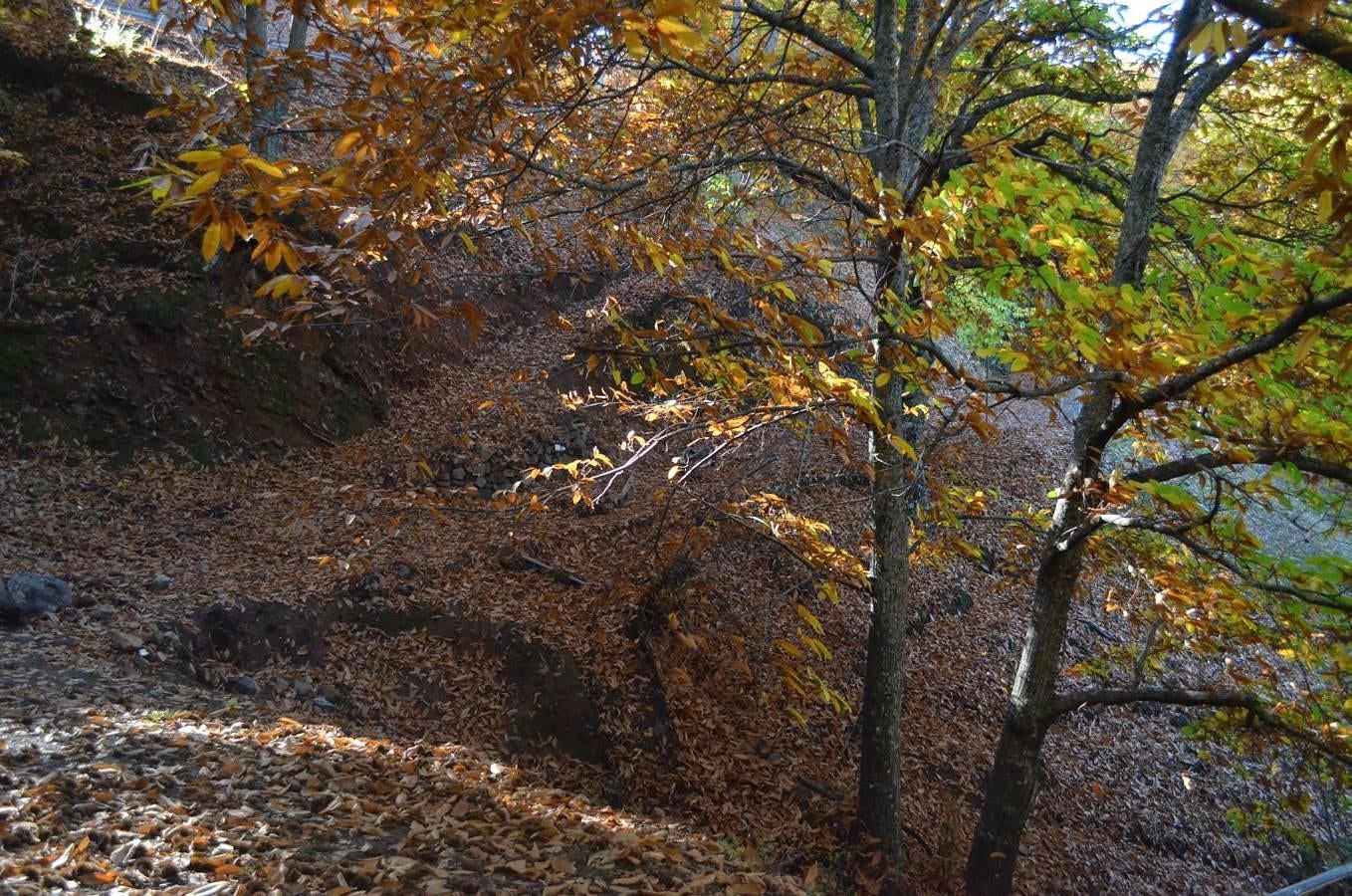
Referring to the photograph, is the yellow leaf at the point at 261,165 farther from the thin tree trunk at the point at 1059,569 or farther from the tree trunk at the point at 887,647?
the thin tree trunk at the point at 1059,569

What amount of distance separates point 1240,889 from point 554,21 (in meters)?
9.30

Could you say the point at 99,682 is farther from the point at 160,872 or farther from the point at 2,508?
the point at 2,508

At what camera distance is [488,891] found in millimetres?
3186

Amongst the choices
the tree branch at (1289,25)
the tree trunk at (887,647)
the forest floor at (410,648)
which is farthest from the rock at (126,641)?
the tree branch at (1289,25)

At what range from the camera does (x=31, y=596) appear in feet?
18.6

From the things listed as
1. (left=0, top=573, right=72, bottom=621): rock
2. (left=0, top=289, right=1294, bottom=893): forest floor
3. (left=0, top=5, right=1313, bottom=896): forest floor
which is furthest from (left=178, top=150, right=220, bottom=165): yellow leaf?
(left=0, top=573, right=72, bottom=621): rock

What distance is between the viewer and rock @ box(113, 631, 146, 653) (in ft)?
18.1

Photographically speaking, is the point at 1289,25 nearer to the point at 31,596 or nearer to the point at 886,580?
the point at 886,580

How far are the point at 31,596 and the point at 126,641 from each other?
814 millimetres

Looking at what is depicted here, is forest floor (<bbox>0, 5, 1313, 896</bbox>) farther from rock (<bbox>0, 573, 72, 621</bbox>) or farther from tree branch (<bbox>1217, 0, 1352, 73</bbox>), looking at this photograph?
tree branch (<bbox>1217, 0, 1352, 73</bbox>)

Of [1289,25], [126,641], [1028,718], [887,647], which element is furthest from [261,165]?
[1028,718]

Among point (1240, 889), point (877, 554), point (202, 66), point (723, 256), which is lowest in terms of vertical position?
point (1240, 889)

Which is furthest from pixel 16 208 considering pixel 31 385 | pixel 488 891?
pixel 488 891

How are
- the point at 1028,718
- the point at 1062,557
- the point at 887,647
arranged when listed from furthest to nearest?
the point at 887,647 < the point at 1028,718 < the point at 1062,557
